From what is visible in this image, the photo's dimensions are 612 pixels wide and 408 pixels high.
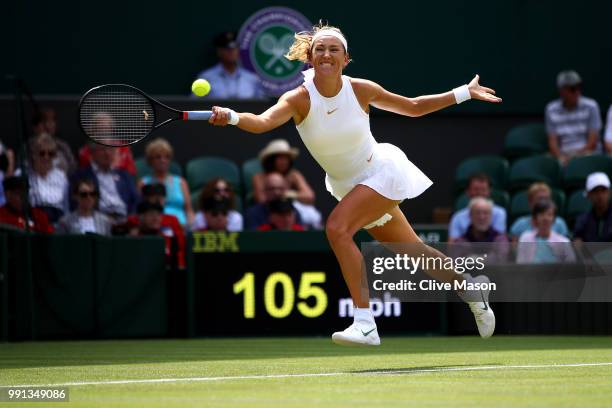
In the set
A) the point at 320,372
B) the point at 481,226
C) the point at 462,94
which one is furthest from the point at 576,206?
the point at 320,372

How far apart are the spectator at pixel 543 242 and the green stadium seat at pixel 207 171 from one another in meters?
3.07

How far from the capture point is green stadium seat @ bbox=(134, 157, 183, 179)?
1234 cm

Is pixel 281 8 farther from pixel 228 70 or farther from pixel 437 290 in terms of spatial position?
pixel 437 290

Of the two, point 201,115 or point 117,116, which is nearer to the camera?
point 201,115

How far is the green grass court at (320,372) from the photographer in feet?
17.6

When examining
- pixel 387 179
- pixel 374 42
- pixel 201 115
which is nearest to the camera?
pixel 201 115

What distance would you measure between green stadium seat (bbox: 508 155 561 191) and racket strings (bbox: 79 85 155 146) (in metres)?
6.33

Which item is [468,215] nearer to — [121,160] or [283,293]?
[283,293]

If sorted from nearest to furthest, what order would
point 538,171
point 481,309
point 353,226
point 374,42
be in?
point 353,226 < point 481,309 < point 538,171 < point 374,42

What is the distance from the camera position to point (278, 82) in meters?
14.0

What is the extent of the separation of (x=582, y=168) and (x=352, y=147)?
19.2ft

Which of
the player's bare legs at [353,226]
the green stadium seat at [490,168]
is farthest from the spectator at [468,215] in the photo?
the player's bare legs at [353,226]

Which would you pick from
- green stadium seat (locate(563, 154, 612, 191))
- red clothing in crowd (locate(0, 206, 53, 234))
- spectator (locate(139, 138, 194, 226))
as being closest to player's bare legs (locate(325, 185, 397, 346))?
red clothing in crowd (locate(0, 206, 53, 234))

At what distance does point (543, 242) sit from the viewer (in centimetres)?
1062
